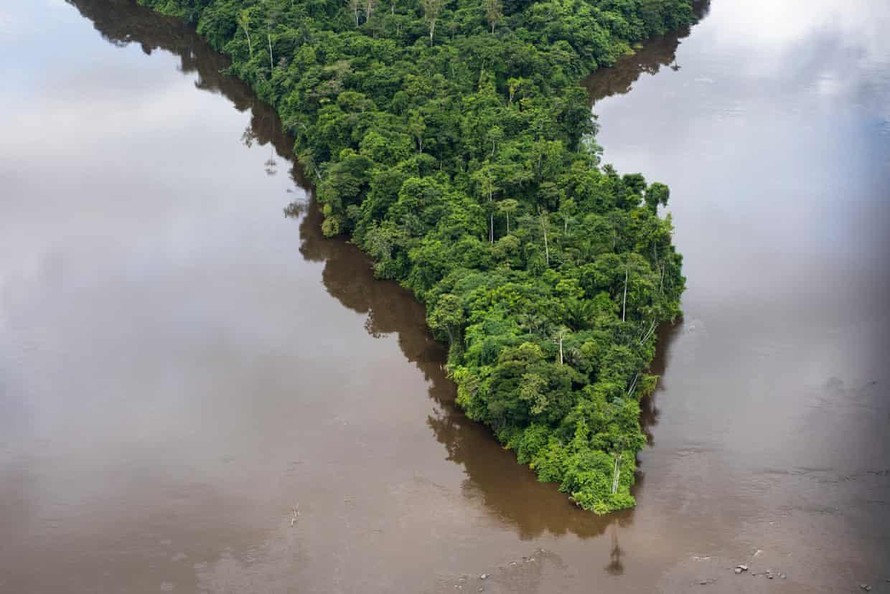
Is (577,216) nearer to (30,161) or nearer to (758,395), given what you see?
(758,395)

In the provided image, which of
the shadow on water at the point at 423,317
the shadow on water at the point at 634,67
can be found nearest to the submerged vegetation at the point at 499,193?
the shadow on water at the point at 423,317

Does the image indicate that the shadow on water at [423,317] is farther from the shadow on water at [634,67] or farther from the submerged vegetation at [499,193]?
the submerged vegetation at [499,193]

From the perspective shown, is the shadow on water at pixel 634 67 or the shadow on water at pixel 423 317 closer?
the shadow on water at pixel 423 317

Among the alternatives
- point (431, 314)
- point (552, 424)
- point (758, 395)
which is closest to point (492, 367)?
point (552, 424)

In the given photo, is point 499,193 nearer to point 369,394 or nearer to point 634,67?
point 369,394

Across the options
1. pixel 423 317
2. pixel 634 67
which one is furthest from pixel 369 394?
pixel 634 67

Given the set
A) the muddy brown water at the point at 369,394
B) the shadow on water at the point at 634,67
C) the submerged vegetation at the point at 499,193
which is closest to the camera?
the muddy brown water at the point at 369,394

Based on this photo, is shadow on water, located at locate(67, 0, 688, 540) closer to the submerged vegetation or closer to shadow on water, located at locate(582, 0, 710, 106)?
shadow on water, located at locate(582, 0, 710, 106)
